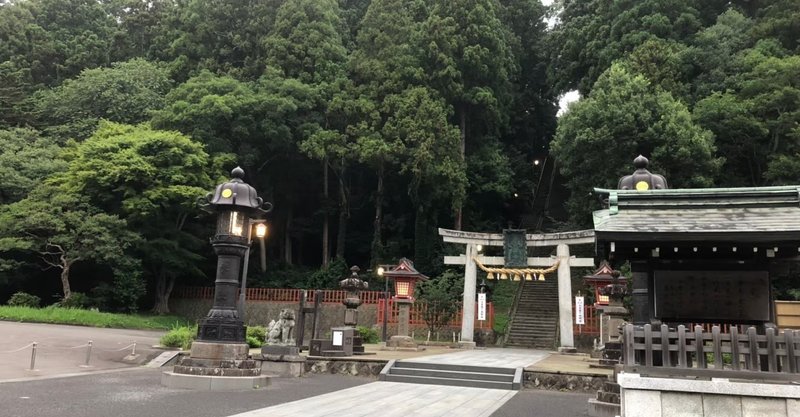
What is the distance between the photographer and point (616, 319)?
1490 centimetres

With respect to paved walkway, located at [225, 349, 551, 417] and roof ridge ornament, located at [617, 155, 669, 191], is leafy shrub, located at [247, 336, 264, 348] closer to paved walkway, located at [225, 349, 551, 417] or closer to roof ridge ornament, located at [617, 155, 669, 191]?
paved walkway, located at [225, 349, 551, 417]

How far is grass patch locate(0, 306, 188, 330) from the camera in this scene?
1870 cm

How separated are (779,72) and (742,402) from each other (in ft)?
72.2

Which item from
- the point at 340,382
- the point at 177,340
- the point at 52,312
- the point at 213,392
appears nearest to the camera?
the point at 213,392

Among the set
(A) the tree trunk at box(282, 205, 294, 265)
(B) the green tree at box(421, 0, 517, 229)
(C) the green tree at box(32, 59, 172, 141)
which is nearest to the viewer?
(C) the green tree at box(32, 59, 172, 141)

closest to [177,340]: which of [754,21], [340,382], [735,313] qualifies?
[340,382]

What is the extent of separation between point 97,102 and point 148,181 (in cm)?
841

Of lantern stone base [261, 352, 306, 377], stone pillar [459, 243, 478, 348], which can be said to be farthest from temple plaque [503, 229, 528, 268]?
lantern stone base [261, 352, 306, 377]

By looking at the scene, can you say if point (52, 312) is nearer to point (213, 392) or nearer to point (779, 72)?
point (213, 392)

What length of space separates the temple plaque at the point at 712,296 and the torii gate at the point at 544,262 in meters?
11.6

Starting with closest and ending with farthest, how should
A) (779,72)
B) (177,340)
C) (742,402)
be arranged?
(742,402) < (177,340) < (779,72)

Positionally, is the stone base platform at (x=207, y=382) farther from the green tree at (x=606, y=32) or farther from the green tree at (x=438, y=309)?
the green tree at (x=606, y=32)

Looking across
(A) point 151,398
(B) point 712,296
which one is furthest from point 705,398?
(A) point 151,398

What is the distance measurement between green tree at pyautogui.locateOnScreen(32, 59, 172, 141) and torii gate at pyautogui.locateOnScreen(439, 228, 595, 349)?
63.0 feet
